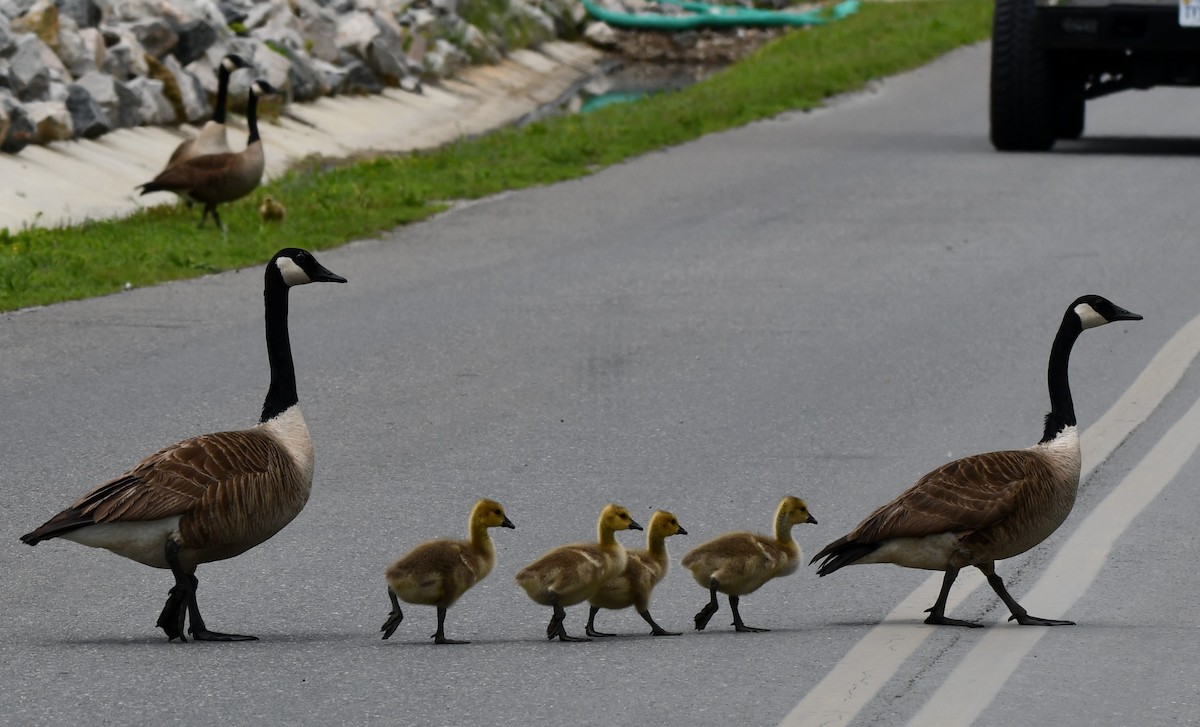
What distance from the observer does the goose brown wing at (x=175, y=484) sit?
602cm

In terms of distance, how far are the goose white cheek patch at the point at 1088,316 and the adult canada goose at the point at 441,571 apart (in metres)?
2.27

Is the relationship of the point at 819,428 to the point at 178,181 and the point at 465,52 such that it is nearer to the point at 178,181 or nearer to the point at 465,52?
the point at 178,181

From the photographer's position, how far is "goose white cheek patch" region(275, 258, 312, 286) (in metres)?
6.95

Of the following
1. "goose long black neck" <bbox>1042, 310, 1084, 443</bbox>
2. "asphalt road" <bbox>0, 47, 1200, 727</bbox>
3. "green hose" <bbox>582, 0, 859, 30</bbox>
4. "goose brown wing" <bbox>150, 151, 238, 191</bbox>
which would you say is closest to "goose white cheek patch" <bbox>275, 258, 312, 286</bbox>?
"asphalt road" <bbox>0, 47, 1200, 727</bbox>

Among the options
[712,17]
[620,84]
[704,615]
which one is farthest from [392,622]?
[712,17]

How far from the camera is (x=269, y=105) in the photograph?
2245 cm

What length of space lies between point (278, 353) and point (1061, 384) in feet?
8.70

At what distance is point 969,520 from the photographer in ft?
20.6

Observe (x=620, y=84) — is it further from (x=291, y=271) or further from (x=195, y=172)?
(x=291, y=271)

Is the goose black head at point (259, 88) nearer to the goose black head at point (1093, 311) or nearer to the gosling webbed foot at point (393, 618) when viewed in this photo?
the goose black head at point (1093, 311)

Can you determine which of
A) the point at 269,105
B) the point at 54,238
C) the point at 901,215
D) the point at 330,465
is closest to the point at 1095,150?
the point at 901,215

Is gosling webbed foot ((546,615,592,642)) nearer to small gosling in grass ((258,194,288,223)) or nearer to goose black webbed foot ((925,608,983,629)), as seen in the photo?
goose black webbed foot ((925,608,983,629))

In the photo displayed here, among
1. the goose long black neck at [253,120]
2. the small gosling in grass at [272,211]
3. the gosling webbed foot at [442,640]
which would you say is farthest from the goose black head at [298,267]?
the goose long black neck at [253,120]

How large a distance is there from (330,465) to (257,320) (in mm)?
3519
